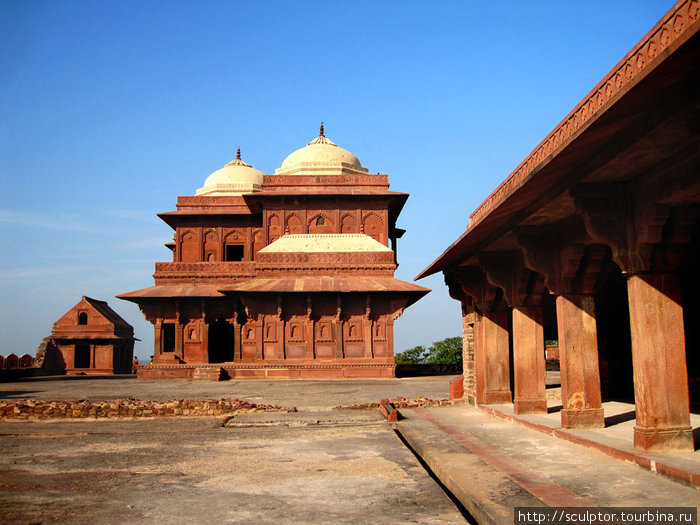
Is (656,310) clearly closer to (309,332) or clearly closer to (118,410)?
(118,410)

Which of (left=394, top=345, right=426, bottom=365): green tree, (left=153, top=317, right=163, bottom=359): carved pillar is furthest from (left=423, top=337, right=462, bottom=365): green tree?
(left=153, top=317, right=163, bottom=359): carved pillar

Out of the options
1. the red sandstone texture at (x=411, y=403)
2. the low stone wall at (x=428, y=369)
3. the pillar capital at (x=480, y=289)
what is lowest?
the low stone wall at (x=428, y=369)

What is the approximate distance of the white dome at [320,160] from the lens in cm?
3544

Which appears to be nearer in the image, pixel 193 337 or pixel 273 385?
pixel 273 385

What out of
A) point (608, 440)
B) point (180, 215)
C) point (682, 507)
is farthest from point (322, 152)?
point (682, 507)

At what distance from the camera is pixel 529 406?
9836mm

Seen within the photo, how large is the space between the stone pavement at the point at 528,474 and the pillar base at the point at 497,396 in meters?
2.58

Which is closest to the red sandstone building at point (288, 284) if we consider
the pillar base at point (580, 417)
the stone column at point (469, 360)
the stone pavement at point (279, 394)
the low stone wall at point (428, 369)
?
the low stone wall at point (428, 369)

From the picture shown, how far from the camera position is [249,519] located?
4.70m

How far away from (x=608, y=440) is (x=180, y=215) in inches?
1236

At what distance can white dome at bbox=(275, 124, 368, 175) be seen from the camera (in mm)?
35438

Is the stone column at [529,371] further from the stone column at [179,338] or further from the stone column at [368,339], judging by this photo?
the stone column at [179,338]

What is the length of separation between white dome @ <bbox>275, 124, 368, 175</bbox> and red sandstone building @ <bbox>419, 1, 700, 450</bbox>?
25372 mm

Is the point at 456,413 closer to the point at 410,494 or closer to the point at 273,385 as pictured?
the point at 410,494
